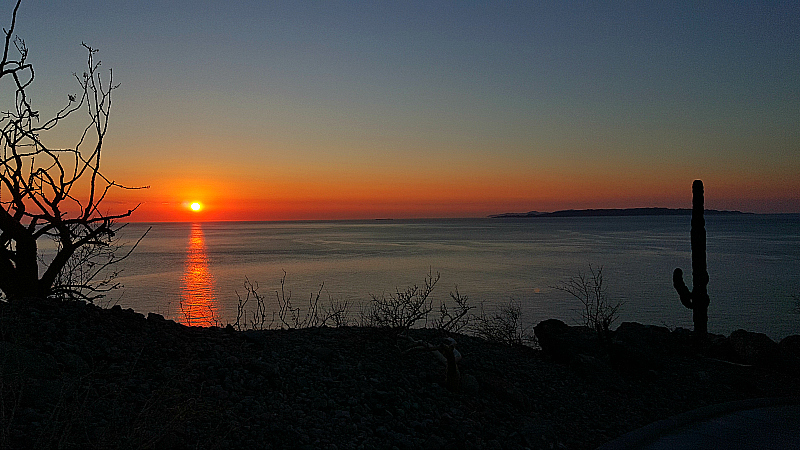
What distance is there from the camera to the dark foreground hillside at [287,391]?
4828 millimetres

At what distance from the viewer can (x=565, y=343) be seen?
935 centimetres

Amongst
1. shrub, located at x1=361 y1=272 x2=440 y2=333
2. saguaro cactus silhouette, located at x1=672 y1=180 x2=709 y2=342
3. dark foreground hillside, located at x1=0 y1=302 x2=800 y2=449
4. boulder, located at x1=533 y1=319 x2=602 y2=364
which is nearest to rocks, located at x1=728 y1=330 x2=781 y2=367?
dark foreground hillside, located at x1=0 y1=302 x2=800 y2=449

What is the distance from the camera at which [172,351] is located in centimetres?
632

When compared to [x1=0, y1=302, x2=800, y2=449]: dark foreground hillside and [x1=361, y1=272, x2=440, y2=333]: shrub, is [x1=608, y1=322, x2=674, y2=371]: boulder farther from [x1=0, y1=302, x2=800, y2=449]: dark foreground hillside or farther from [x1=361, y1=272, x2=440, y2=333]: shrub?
[x1=361, y1=272, x2=440, y2=333]: shrub

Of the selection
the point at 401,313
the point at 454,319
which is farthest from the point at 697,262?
the point at 401,313

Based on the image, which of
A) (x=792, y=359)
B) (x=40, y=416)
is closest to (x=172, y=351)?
(x=40, y=416)

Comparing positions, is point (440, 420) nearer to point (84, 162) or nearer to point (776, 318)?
point (84, 162)

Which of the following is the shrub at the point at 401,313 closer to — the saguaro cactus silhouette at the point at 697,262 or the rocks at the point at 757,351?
the rocks at the point at 757,351

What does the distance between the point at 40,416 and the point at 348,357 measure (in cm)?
357

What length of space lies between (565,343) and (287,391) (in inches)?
197

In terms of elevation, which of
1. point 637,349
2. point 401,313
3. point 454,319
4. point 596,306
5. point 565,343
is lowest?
point 596,306

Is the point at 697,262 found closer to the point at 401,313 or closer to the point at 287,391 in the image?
the point at 401,313

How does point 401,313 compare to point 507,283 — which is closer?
point 401,313

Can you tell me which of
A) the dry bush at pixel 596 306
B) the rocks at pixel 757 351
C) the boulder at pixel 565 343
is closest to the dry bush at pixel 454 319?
the boulder at pixel 565 343
